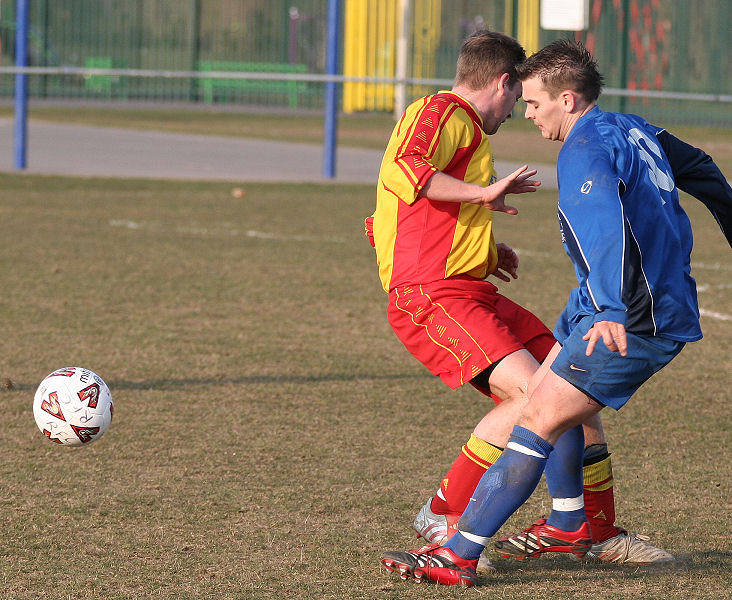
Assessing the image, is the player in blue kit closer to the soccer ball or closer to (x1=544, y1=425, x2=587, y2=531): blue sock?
(x1=544, y1=425, x2=587, y2=531): blue sock

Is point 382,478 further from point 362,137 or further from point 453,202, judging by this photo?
point 362,137

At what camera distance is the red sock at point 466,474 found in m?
4.34

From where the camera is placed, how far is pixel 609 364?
386 cm

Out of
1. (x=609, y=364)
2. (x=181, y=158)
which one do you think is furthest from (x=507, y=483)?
(x=181, y=158)

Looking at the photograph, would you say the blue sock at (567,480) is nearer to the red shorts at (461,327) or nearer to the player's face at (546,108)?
the red shorts at (461,327)

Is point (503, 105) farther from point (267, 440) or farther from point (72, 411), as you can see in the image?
point (72, 411)

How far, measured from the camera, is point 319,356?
773 centimetres

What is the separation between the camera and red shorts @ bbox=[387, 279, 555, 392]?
433 centimetres

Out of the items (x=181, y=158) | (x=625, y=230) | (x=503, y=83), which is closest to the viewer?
(x=625, y=230)

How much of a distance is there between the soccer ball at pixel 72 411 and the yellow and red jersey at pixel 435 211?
1.51 metres

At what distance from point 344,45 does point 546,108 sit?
24802 millimetres

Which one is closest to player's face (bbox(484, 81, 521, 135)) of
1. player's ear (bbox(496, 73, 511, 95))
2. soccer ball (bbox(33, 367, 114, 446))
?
player's ear (bbox(496, 73, 511, 95))

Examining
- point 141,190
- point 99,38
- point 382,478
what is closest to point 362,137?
point 99,38

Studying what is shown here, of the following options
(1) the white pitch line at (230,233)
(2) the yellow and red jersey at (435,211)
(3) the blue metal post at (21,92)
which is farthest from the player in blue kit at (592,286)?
(3) the blue metal post at (21,92)
